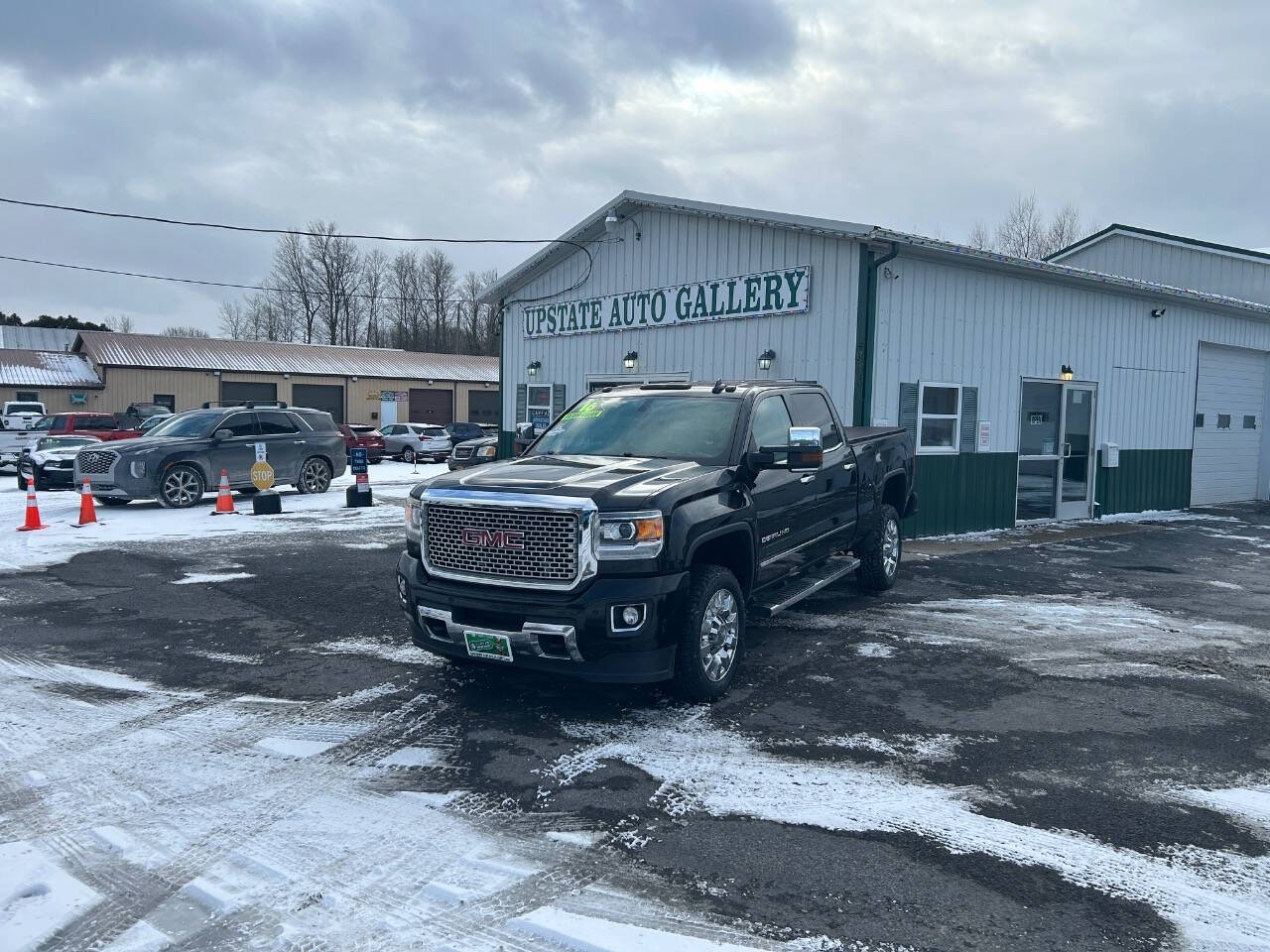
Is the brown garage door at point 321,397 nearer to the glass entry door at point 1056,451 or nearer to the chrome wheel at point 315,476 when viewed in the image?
the chrome wheel at point 315,476

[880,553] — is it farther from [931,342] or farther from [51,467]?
[51,467]

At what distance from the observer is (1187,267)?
21.5 metres

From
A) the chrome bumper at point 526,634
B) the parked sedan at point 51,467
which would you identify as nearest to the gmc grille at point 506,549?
the chrome bumper at point 526,634

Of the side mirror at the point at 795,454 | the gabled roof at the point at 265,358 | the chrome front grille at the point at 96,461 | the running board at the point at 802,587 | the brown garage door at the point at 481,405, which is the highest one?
the gabled roof at the point at 265,358

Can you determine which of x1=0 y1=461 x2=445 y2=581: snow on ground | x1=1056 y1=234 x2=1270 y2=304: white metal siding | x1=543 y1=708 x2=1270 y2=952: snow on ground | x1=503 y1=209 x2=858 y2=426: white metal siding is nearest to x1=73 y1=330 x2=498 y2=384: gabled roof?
x1=0 y1=461 x2=445 y2=581: snow on ground

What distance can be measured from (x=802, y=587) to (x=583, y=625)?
2.60 m

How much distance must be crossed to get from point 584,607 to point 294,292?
238ft

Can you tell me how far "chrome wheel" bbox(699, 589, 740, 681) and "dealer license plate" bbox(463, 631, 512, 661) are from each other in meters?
1.12

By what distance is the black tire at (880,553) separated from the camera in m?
8.84

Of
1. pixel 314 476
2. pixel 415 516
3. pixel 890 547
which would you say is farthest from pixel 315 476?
pixel 415 516

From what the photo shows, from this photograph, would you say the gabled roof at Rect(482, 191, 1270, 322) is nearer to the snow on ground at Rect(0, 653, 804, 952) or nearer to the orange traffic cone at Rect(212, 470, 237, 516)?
the orange traffic cone at Rect(212, 470, 237, 516)

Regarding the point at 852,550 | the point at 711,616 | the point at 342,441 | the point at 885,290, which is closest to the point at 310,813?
the point at 711,616

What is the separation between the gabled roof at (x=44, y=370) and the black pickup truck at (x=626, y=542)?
4094 centimetres

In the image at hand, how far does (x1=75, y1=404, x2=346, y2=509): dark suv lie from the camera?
587 inches
